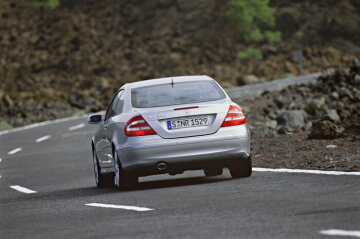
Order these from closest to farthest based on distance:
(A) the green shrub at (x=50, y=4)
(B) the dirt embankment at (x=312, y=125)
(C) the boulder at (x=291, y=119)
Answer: (B) the dirt embankment at (x=312, y=125)
(C) the boulder at (x=291, y=119)
(A) the green shrub at (x=50, y=4)

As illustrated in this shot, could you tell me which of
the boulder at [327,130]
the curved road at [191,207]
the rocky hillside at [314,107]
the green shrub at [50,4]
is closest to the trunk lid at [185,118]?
the curved road at [191,207]

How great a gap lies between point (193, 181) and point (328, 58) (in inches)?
1853

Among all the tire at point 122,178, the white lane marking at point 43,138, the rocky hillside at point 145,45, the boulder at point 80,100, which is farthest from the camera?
the rocky hillside at point 145,45

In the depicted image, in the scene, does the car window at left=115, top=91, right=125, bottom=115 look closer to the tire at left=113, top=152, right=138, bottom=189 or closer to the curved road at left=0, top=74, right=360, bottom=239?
the tire at left=113, top=152, right=138, bottom=189

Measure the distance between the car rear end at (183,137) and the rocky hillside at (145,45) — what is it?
3857cm

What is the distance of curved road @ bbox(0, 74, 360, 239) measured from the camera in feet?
25.7

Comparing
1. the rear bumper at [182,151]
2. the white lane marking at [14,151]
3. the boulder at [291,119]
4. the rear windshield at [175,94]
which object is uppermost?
the rear windshield at [175,94]

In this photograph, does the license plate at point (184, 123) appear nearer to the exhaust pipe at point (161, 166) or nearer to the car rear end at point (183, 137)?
the car rear end at point (183, 137)

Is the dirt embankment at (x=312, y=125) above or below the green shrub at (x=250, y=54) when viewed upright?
above

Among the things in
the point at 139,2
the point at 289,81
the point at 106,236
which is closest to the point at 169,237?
the point at 106,236

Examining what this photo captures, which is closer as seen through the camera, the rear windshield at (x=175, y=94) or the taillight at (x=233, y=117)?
the taillight at (x=233, y=117)

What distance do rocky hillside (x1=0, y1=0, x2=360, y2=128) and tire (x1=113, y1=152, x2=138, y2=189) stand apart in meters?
38.0

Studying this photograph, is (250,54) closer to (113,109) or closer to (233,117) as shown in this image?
(113,109)

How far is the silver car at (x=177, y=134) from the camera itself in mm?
12062
